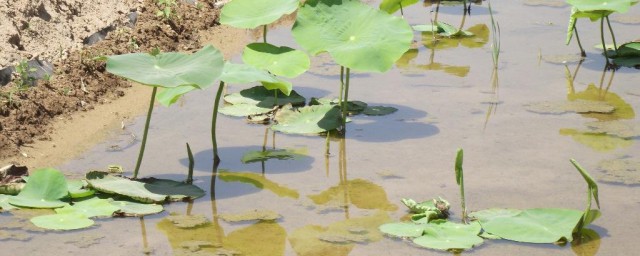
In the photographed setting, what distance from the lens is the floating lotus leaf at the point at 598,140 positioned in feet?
15.9

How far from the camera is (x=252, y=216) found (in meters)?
4.04

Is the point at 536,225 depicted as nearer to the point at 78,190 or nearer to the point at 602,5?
the point at 78,190

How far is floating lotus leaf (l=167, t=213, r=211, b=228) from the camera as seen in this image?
3963mm

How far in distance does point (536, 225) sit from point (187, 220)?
1.32 metres

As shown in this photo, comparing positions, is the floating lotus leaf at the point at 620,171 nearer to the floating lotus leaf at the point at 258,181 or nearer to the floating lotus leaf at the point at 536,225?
the floating lotus leaf at the point at 536,225

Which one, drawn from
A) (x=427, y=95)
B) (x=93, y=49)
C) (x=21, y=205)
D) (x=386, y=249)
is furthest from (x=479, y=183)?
(x=93, y=49)

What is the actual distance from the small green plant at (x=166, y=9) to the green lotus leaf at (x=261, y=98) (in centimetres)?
108

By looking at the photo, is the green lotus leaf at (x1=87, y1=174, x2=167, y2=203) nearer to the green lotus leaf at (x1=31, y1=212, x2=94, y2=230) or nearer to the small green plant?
the green lotus leaf at (x1=31, y1=212, x2=94, y2=230)

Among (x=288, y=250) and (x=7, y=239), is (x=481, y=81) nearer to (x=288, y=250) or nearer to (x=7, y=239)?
(x=288, y=250)

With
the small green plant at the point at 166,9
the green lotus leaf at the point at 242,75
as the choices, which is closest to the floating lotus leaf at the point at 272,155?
the green lotus leaf at the point at 242,75

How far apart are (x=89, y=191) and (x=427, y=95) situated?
2193mm

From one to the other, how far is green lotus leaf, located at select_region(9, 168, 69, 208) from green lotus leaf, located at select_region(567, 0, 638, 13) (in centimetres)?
309

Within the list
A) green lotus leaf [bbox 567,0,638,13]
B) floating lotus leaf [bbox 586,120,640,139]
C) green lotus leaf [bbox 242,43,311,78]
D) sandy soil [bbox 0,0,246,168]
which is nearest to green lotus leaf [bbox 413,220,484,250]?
green lotus leaf [bbox 242,43,311,78]

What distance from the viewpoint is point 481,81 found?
587cm
